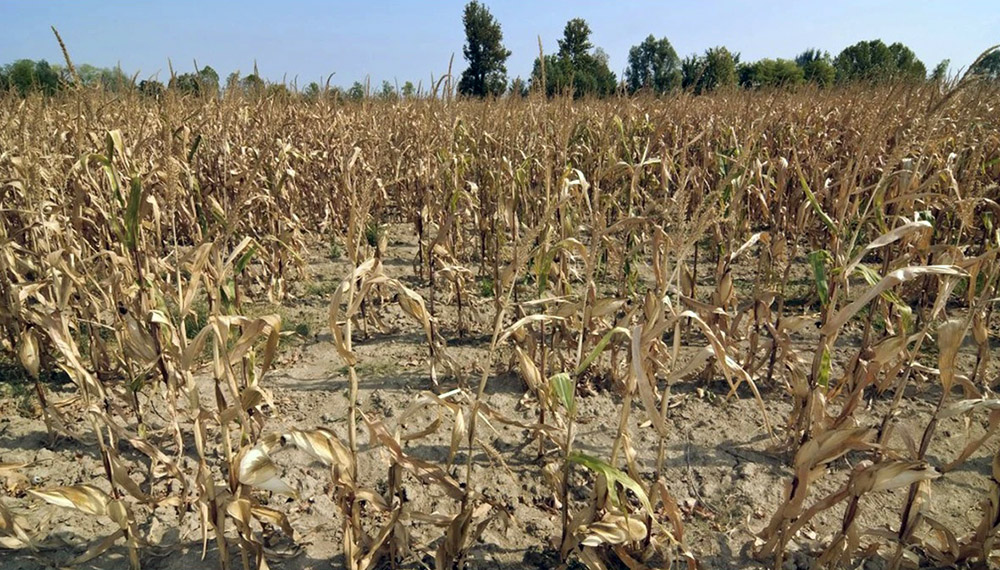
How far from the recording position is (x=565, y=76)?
8703 millimetres

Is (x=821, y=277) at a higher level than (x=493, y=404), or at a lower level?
higher

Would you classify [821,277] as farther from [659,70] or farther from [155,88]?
[659,70]

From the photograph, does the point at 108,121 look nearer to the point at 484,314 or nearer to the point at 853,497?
the point at 484,314

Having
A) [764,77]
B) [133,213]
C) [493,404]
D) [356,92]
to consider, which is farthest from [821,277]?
[764,77]

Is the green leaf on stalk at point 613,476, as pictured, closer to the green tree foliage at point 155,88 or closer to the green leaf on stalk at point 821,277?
the green leaf on stalk at point 821,277

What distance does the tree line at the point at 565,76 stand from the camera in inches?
204

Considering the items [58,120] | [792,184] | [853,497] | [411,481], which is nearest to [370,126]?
[58,120]

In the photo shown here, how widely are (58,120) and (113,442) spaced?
4.12m

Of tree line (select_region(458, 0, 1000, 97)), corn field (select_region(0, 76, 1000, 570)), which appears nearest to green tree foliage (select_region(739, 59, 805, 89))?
tree line (select_region(458, 0, 1000, 97))

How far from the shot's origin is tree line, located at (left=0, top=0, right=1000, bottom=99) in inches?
204

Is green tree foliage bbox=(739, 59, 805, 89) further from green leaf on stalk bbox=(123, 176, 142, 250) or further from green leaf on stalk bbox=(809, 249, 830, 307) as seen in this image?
green leaf on stalk bbox=(123, 176, 142, 250)

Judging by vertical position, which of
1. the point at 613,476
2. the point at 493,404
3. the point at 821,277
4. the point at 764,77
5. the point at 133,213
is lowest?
the point at 493,404

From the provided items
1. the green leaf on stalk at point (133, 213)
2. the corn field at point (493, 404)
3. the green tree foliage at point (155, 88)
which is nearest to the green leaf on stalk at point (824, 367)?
the corn field at point (493, 404)

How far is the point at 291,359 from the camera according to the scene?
359cm
